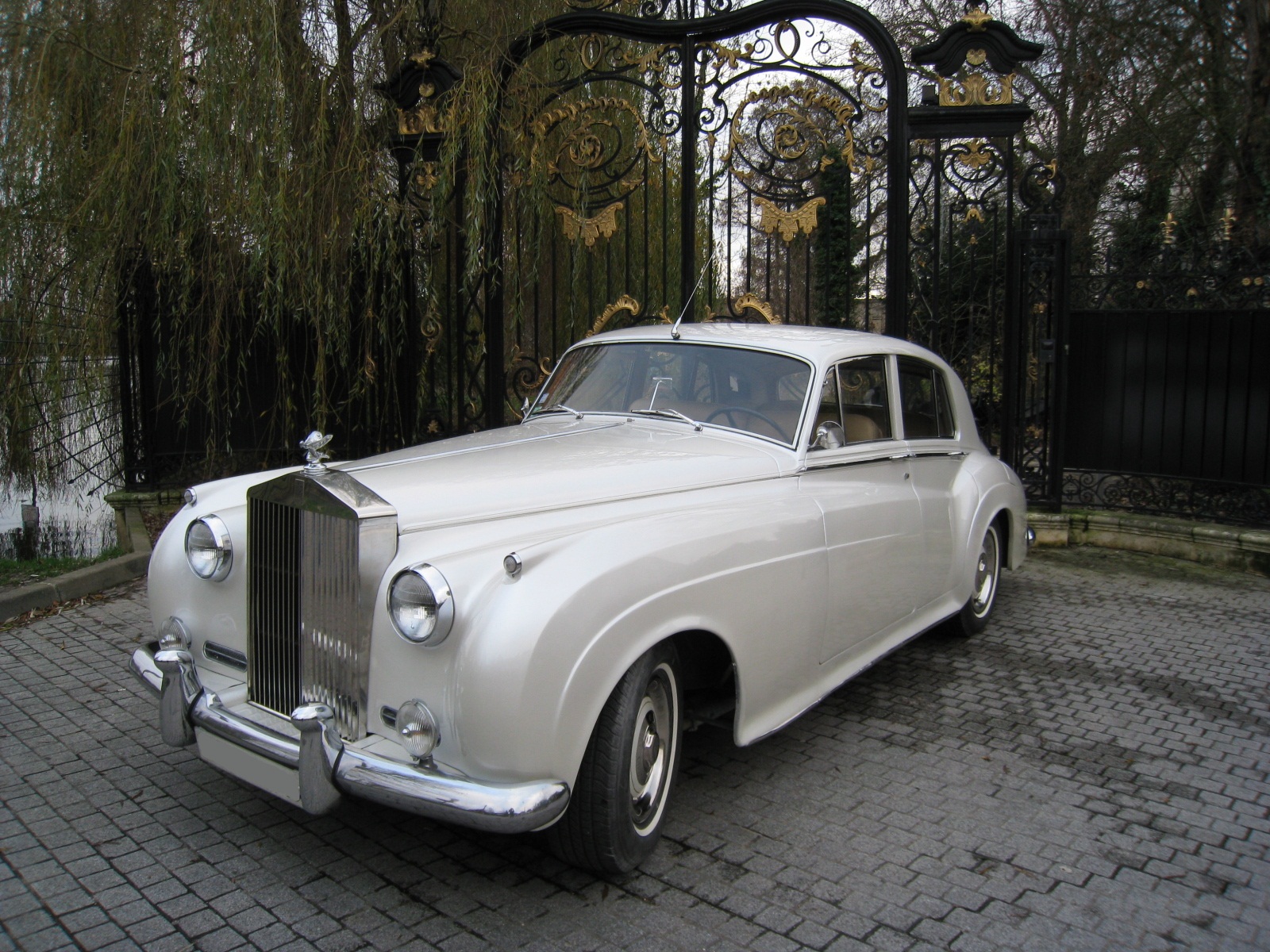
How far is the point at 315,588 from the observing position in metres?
3.22

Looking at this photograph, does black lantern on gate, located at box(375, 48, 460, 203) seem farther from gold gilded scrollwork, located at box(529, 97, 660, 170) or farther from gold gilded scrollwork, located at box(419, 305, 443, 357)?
gold gilded scrollwork, located at box(419, 305, 443, 357)

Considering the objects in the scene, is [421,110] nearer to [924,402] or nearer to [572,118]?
[572,118]

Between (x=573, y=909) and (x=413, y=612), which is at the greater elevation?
(x=413, y=612)

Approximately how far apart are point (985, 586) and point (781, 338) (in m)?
2.37

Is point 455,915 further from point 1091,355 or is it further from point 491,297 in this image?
point 1091,355

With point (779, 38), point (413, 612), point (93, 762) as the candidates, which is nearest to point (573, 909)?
point (413, 612)

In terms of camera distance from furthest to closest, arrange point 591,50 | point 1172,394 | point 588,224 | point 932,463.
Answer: point 588,224, point 591,50, point 1172,394, point 932,463

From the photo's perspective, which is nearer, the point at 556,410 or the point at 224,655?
the point at 224,655

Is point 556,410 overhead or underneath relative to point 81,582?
overhead

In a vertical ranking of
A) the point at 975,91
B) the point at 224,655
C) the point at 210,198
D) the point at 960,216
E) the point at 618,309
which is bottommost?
the point at 224,655

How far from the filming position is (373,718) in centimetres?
304

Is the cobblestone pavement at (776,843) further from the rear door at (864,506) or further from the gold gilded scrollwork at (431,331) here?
the gold gilded scrollwork at (431,331)

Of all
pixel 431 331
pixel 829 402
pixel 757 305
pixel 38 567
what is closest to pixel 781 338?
pixel 829 402

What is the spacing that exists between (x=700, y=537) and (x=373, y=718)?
4.03 ft
